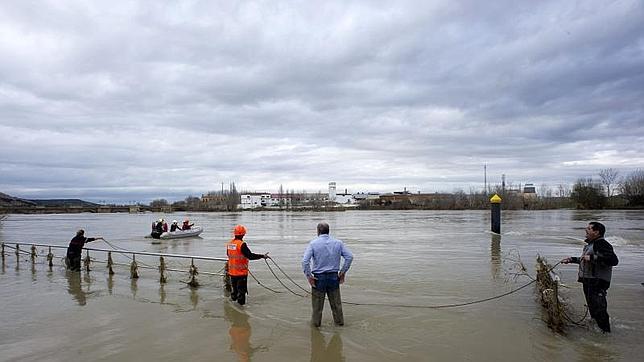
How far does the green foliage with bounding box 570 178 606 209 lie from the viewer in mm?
78312

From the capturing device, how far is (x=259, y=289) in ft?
36.4

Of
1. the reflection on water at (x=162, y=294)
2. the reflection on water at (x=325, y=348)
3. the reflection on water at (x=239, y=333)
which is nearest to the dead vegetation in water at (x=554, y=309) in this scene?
the reflection on water at (x=325, y=348)

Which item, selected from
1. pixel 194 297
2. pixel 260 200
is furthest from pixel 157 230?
pixel 260 200

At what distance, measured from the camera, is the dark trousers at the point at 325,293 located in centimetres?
687

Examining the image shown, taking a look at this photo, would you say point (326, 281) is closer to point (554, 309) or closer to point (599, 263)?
point (554, 309)

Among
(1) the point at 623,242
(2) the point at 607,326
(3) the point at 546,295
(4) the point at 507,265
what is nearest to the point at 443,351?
(3) the point at 546,295

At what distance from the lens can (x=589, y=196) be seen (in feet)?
258

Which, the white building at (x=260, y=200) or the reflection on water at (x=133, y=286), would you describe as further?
the white building at (x=260, y=200)

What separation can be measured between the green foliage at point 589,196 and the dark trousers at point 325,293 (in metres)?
84.2

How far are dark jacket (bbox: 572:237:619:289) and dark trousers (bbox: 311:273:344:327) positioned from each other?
11.7ft

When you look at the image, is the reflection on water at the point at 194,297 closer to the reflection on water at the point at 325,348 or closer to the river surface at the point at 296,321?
the river surface at the point at 296,321

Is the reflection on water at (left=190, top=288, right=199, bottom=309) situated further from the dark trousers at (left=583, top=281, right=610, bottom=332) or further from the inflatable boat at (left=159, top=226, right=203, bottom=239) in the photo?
the inflatable boat at (left=159, top=226, right=203, bottom=239)

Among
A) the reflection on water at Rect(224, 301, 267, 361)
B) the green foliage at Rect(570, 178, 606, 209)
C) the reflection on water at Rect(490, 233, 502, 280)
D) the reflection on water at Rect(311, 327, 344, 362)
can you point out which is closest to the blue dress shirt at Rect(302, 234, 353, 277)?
the reflection on water at Rect(311, 327, 344, 362)

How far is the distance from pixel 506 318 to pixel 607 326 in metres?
1.57
